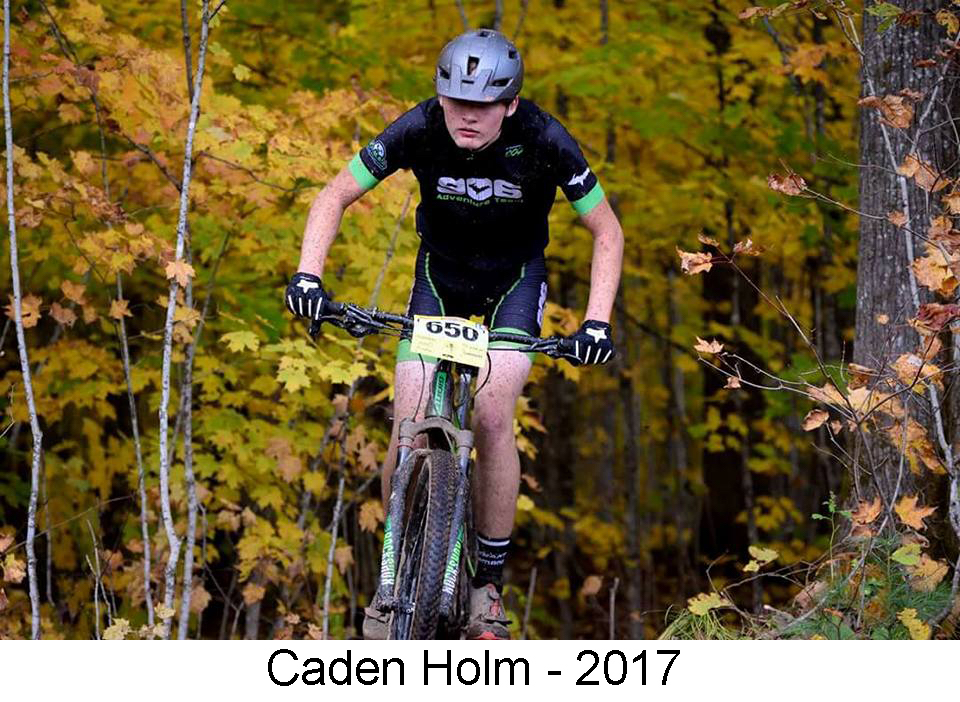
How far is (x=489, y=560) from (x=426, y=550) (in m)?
0.67

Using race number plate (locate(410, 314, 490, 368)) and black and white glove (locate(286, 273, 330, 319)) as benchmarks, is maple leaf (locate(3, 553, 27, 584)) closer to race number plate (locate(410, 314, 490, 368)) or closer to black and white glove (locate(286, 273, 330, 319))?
black and white glove (locate(286, 273, 330, 319))

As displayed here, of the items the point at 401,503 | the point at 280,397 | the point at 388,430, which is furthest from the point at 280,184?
the point at 401,503

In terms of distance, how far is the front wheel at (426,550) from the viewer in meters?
4.15

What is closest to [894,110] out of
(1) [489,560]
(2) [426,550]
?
(1) [489,560]

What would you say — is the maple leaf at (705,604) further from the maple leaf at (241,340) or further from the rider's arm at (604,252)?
the maple leaf at (241,340)

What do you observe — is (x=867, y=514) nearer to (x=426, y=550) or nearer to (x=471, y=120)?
(x=426, y=550)

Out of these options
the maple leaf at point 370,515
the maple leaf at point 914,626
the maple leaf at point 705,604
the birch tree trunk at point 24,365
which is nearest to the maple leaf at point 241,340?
the birch tree trunk at point 24,365

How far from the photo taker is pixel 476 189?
466 cm

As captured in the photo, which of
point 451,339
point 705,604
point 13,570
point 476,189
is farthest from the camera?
point 13,570

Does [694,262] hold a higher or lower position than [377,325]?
higher

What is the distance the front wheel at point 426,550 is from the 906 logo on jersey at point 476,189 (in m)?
0.95

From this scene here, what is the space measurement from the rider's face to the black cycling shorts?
1.90 ft
